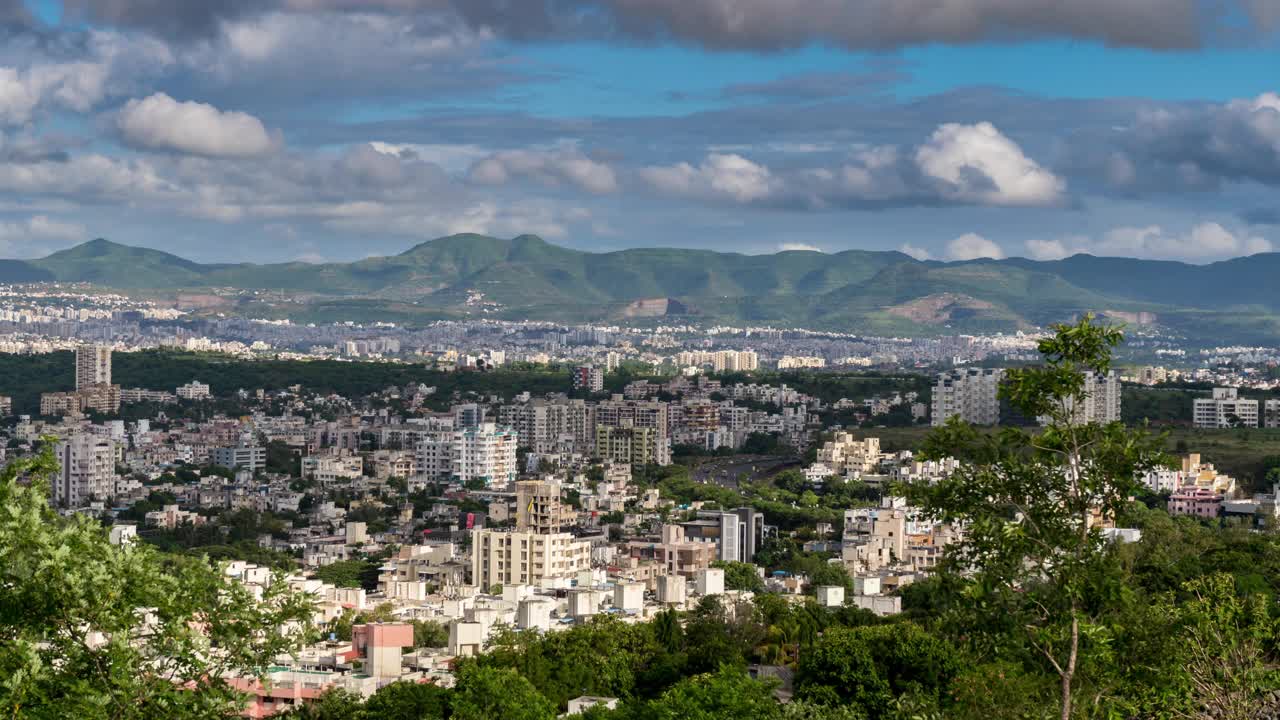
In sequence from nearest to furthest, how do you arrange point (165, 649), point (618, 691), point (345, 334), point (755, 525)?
point (165, 649), point (618, 691), point (755, 525), point (345, 334)

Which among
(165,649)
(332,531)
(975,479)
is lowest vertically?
(332,531)

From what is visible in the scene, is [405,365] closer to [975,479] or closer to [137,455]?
[137,455]

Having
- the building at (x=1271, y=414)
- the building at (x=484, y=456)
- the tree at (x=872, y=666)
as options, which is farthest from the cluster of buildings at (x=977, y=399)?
the tree at (x=872, y=666)

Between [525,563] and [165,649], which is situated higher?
[165,649]

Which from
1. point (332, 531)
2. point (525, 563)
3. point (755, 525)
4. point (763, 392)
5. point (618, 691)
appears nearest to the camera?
point (618, 691)

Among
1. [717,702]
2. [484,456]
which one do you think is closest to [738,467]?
[484,456]

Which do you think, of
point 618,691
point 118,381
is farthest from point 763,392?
point 618,691

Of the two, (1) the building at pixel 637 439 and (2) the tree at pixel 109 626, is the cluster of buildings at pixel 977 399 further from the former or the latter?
(2) the tree at pixel 109 626

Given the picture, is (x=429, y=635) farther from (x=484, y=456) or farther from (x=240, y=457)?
(x=240, y=457)
